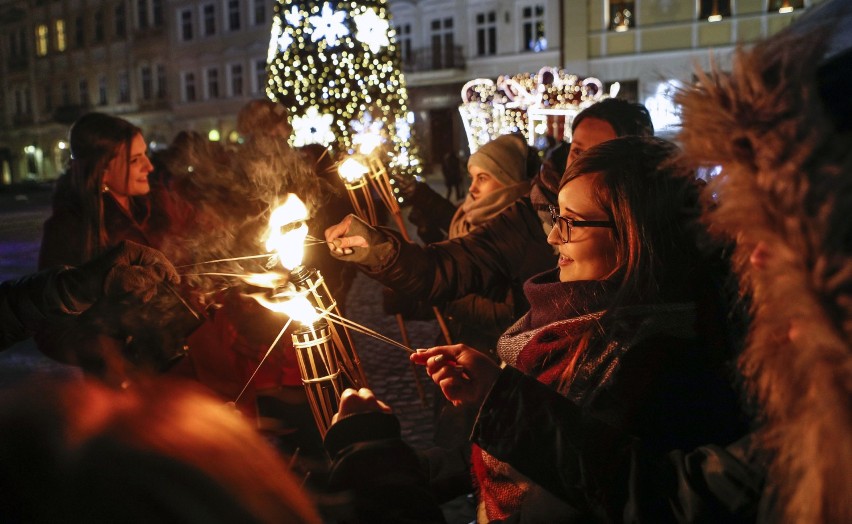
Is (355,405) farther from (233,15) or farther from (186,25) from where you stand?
(186,25)

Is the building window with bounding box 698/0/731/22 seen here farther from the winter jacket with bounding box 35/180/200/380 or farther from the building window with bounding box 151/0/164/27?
the building window with bounding box 151/0/164/27

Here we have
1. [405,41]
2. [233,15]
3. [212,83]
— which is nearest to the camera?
[405,41]

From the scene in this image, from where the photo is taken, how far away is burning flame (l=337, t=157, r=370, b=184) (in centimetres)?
294

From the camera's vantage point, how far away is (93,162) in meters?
2.93

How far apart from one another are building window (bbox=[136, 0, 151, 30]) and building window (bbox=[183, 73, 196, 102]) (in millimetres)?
4966

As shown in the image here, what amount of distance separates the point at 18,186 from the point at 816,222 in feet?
132

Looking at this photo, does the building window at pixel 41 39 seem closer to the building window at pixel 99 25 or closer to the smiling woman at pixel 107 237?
the building window at pixel 99 25

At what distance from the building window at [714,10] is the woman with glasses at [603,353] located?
2391cm

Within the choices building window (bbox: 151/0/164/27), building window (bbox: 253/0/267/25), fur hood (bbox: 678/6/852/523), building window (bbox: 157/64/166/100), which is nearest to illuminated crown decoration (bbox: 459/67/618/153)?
fur hood (bbox: 678/6/852/523)

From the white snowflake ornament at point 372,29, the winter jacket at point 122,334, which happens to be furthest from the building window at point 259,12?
the winter jacket at point 122,334

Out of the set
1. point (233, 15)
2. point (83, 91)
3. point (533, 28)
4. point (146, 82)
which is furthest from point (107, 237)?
point (83, 91)

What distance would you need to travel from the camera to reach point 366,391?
1.65 metres

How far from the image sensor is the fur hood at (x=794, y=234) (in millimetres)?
872

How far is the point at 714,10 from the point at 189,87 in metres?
28.3
